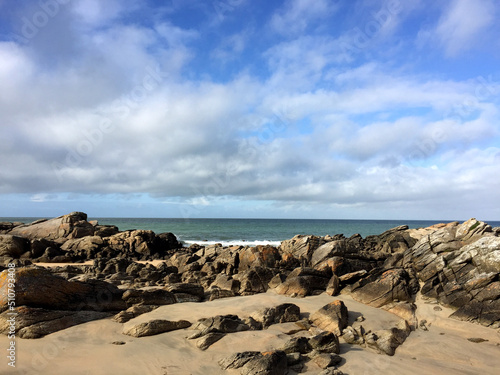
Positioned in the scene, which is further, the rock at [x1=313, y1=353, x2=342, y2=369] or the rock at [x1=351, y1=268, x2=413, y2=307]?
the rock at [x1=351, y1=268, x2=413, y2=307]

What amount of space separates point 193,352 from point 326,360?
11.7 ft

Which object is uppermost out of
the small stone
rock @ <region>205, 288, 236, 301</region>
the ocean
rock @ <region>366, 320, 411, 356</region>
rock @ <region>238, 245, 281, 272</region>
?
rock @ <region>238, 245, 281, 272</region>

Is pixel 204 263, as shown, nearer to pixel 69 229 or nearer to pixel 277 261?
pixel 277 261

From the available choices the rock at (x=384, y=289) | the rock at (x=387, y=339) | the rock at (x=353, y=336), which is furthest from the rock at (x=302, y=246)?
the rock at (x=387, y=339)

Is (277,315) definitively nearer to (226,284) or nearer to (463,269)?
(226,284)

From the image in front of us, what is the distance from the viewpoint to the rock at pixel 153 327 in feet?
32.7

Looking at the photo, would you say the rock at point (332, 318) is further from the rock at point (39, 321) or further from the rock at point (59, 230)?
the rock at point (59, 230)

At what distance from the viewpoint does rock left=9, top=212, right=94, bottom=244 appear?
1319 inches

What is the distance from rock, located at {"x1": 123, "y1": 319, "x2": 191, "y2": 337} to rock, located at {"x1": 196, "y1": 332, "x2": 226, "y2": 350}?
1379 mm

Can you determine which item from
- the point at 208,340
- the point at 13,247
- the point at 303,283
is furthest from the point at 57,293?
the point at 13,247

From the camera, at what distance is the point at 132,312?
37.9 ft

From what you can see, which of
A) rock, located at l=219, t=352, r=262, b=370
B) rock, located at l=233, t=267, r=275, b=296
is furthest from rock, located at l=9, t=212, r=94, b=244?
rock, located at l=219, t=352, r=262, b=370

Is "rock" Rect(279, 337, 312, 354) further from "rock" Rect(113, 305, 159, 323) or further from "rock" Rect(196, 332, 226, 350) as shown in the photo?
"rock" Rect(113, 305, 159, 323)

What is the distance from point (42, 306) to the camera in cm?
1047
